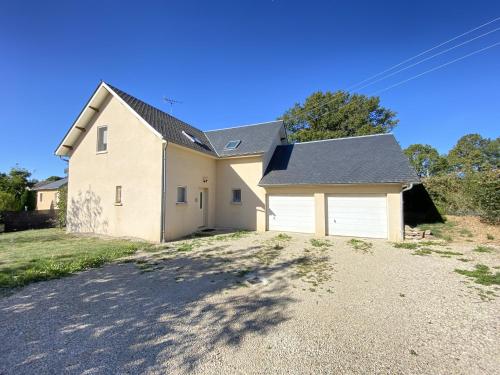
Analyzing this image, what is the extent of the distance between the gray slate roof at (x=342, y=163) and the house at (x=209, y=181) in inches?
2.0

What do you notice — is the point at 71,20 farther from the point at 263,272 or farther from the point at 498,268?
the point at 498,268

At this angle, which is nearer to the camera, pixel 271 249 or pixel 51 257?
pixel 51 257

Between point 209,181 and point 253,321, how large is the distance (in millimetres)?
10595

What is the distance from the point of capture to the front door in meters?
13.0

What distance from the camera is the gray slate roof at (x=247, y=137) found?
13.9 m

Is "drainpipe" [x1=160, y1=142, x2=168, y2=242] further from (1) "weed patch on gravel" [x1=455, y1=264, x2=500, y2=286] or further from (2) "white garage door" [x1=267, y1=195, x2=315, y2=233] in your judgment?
(1) "weed patch on gravel" [x1=455, y1=264, x2=500, y2=286]

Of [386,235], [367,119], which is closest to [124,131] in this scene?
[386,235]

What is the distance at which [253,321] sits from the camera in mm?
3682

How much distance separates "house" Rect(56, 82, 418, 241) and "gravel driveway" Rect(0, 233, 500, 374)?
438cm

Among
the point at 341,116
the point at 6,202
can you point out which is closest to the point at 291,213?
Answer: the point at 341,116

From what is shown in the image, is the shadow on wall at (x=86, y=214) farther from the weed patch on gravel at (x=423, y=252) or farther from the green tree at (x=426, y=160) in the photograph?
the green tree at (x=426, y=160)

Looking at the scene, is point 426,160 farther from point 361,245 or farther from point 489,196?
point 361,245

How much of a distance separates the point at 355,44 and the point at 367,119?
54.3 ft

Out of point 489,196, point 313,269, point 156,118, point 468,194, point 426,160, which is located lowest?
point 313,269
